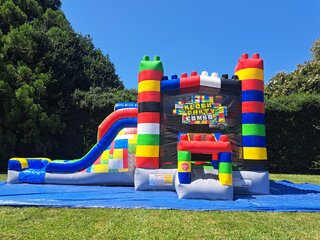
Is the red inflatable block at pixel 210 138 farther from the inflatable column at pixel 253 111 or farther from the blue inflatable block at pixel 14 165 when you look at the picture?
the blue inflatable block at pixel 14 165

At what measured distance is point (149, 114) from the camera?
6.48m

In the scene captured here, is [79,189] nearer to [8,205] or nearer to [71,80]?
[8,205]

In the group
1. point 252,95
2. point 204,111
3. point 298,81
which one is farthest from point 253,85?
point 298,81

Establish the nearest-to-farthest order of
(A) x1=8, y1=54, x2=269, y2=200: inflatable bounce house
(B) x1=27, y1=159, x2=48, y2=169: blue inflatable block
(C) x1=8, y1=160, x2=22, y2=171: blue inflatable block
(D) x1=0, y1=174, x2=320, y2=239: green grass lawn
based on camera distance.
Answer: (D) x1=0, y1=174, x2=320, y2=239: green grass lawn, (A) x1=8, y1=54, x2=269, y2=200: inflatable bounce house, (C) x1=8, y1=160, x2=22, y2=171: blue inflatable block, (B) x1=27, y1=159, x2=48, y2=169: blue inflatable block

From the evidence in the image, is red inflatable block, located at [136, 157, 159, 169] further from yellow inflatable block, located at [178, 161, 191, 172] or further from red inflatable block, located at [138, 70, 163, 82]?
red inflatable block, located at [138, 70, 163, 82]

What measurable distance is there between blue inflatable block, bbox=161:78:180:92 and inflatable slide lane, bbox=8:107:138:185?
105 cm

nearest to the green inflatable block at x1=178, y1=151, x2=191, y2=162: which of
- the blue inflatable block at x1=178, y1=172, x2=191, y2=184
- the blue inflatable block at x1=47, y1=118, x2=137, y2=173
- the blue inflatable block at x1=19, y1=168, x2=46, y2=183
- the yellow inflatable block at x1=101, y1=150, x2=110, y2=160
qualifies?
the blue inflatable block at x1=178, y1=172, x2=191, y2=184

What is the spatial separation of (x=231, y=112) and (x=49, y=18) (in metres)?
10.6

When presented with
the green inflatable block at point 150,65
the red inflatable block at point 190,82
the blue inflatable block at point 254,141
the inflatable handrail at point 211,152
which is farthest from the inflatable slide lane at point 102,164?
the blue inflatable block at point 254,141

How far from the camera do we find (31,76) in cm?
1073

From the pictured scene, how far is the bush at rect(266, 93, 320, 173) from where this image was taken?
10.4 meters

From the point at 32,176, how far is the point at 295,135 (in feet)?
26.8

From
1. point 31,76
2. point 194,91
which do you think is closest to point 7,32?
point 31,76

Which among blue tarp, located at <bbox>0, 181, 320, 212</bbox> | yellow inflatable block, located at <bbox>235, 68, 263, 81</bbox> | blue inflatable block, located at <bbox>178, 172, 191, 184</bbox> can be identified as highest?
yellow inflatable block, located at <bbox>235, 68, 263, 81</bbox>
